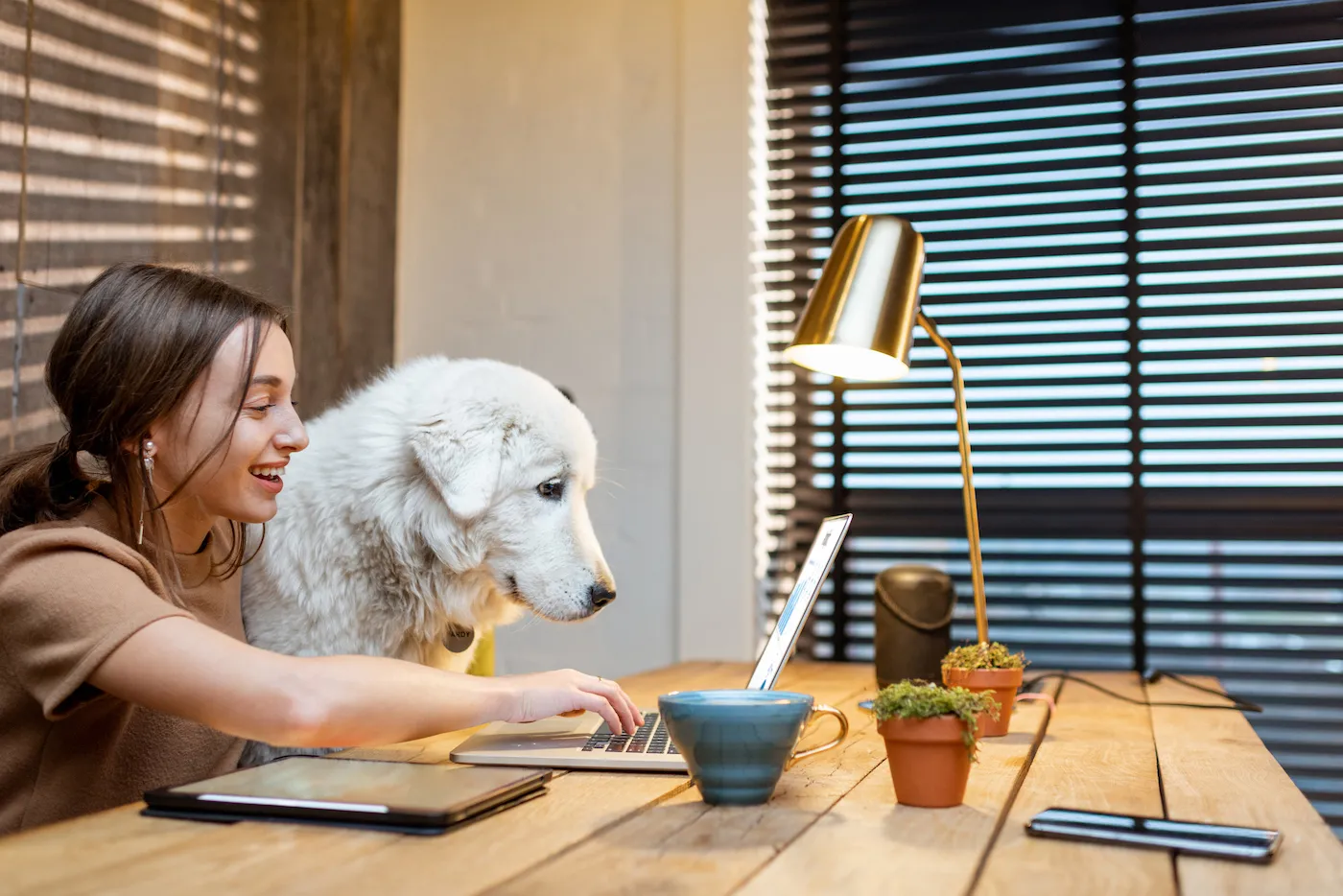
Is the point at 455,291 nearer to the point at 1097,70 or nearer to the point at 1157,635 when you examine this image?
the point at 1097,70

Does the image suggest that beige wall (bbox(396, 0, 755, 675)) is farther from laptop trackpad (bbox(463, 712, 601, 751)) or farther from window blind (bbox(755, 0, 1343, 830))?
laptop trackpad (bbox(463, 712, 601, 751))

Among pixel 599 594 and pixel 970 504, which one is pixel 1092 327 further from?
pixel 599 594

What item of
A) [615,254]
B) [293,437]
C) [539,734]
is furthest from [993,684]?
[615,254]

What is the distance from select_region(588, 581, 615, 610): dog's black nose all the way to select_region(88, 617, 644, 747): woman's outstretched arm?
70cm

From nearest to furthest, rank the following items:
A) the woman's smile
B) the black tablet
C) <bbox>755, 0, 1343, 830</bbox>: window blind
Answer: the black tablet, the woman's smile, <bbox>755, 0, 1343, 830</bbox>: window blind

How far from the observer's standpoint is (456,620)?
177 centimetres

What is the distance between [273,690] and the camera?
3.30 ft

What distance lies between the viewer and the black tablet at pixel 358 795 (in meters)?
0.89

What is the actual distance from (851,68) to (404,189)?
1395 millimetres

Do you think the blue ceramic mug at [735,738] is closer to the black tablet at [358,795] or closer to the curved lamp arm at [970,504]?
the black tablet at [358,795]

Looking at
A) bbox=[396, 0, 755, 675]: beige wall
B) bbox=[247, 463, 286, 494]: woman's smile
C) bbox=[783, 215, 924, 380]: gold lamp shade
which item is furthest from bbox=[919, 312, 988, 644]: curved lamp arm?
bbox=[396, 0, 755, 675]: beige wall

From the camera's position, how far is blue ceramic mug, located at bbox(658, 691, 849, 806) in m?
0.95

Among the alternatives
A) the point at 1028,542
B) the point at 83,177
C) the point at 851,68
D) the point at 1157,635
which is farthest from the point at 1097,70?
the point at 83,177

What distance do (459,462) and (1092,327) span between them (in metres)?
1.88
